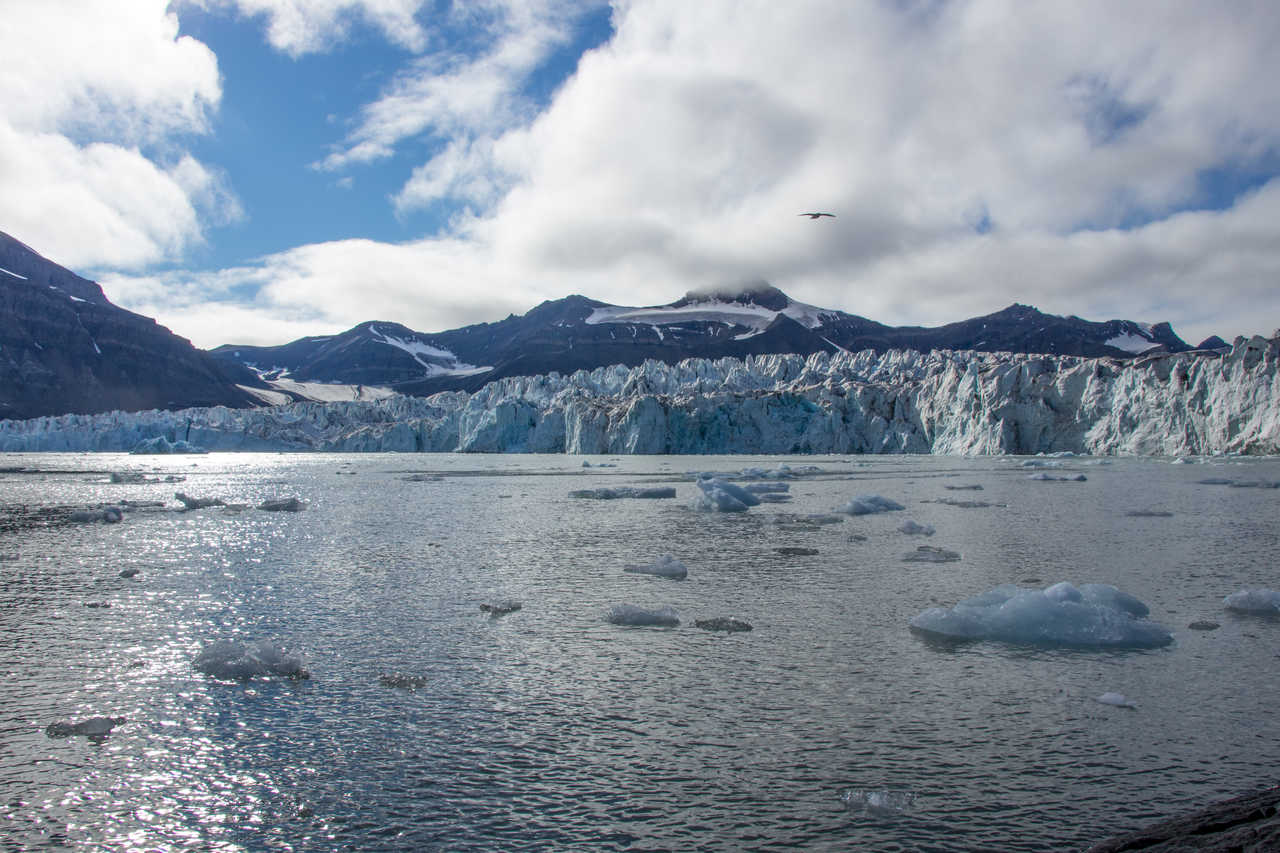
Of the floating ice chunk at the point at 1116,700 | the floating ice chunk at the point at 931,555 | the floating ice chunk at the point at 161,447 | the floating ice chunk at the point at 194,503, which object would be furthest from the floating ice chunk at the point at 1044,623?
the floating ice chunk at the point at 161,447

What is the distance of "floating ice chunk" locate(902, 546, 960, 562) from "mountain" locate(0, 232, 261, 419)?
176 m

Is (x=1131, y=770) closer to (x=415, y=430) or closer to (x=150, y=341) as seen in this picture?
(x=415, y=430)

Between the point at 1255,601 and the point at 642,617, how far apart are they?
5956 millimetres

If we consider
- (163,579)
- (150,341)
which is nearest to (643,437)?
(163,579)

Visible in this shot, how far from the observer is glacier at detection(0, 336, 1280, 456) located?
150 ft

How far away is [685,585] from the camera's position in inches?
371

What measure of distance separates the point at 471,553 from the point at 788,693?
7606 mm

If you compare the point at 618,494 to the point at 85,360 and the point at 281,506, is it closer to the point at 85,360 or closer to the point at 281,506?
the point at 281,506

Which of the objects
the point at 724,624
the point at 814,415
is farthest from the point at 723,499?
the point at 814,415

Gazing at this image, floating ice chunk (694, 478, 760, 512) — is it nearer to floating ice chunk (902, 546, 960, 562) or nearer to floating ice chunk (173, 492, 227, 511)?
floating ice chunk (902, 546, 960, 562)

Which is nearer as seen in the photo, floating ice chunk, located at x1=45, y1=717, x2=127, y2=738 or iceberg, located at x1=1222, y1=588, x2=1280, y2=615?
floating ice chunk, located at x1=45, y1=717, x2=127, y2=738

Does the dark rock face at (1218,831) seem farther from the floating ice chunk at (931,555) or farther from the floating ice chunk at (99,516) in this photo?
the floating ice chunk at (99,516)

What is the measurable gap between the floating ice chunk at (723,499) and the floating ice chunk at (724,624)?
1140 centimetres

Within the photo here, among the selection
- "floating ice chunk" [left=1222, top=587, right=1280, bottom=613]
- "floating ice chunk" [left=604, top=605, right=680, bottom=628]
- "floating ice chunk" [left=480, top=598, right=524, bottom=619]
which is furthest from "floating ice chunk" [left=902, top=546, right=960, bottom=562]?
"floating ice chunk" [left=480, top=598, right=524, bottom=619]
